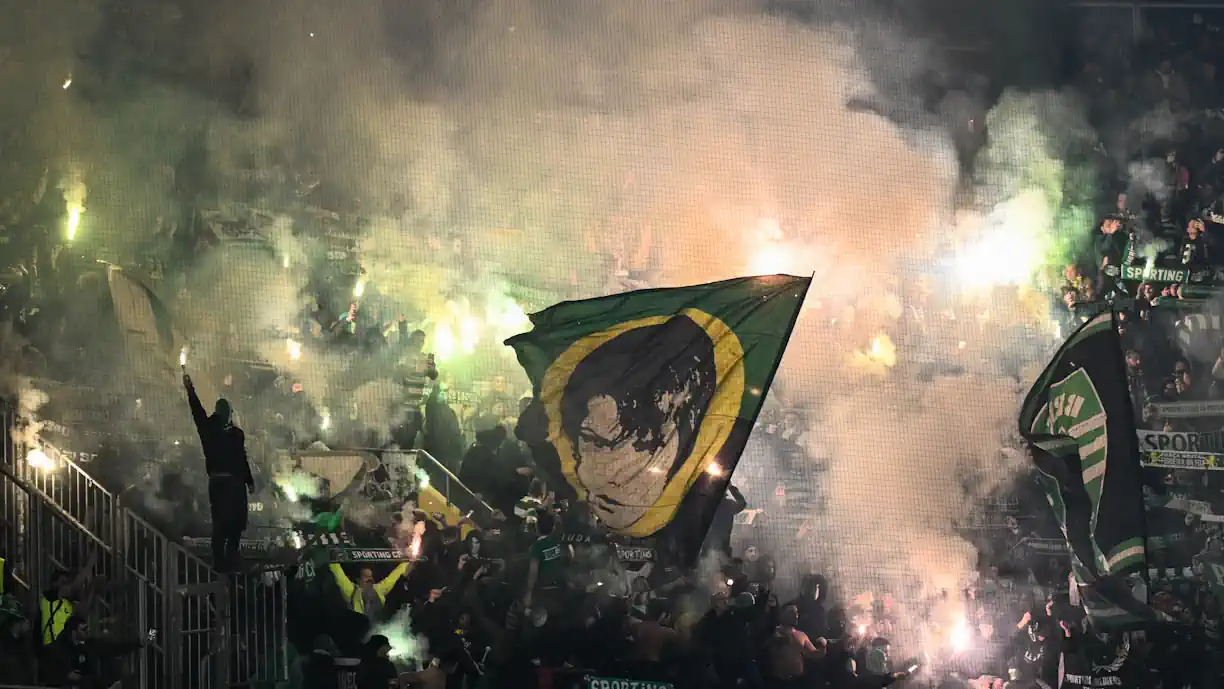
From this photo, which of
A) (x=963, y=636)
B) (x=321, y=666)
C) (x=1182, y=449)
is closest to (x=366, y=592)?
(x=321, y=666)

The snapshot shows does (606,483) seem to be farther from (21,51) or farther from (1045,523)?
(21,51)

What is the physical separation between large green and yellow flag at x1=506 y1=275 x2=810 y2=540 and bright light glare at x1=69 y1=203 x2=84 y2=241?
1863 millimetres

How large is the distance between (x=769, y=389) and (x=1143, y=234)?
1.86 metres

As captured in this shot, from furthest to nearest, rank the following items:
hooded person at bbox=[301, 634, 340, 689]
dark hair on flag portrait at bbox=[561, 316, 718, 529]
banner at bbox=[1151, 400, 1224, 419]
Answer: banner at bbox=[1151, 400, 1224, 419] < dark hair on flag portrait at bbox=[561, 316, 718, 529] < hooded person at bbox=[301, 634, 340, 689]

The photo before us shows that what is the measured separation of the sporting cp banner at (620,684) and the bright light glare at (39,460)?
7.76ft

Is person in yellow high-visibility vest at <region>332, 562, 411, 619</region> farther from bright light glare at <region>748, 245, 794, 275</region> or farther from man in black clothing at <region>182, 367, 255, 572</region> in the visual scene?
bright light glare at <region>748, 245, 794, 275</region>

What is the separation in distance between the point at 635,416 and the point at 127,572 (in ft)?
7.10

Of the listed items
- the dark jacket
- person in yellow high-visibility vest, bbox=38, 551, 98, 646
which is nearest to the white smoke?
the dark jacket

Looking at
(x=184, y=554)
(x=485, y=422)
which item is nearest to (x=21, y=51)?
(x=184, y=554)

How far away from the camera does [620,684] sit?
A: 14.8 feet

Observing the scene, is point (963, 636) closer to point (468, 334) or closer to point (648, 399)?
point (648, 399)

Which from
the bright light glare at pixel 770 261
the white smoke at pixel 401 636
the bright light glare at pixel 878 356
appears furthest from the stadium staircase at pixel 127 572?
the bright light glare at pixel 878 356

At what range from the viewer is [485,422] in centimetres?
456

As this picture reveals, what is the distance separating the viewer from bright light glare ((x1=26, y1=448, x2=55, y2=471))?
438 centimetres
